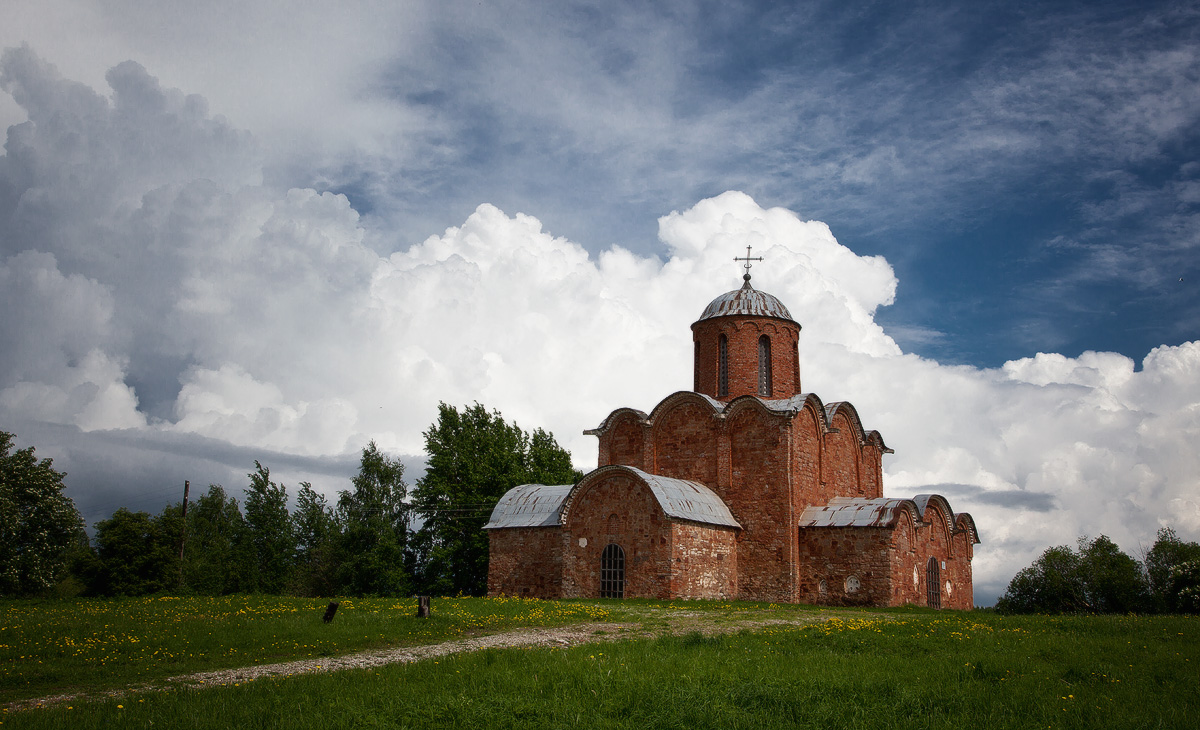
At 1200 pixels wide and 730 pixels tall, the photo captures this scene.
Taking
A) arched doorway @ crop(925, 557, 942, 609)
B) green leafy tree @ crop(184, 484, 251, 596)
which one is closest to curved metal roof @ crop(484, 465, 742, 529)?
arched doorway @ crop(925, 557, 942, 609)

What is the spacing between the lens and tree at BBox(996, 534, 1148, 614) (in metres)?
20.7

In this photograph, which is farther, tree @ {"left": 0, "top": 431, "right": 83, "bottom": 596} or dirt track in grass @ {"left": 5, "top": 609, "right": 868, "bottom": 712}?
tree @ {"left": 0, "top": 431, "right": 83, "bottom": 596}

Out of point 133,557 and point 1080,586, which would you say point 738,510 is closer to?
point 1080,586

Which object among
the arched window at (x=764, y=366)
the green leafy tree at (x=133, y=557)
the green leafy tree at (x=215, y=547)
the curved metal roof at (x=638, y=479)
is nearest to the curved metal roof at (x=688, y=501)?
the curved metal roof at (x=638, y=479)

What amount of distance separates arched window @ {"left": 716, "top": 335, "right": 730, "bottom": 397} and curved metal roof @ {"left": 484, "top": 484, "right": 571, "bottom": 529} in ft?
22.9

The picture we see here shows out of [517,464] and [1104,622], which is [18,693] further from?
[517,464]

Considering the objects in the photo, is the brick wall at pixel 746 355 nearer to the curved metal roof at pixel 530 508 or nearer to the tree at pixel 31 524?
the curved metal roof at pixel 530 508

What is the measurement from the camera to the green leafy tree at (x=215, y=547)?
38.1 m

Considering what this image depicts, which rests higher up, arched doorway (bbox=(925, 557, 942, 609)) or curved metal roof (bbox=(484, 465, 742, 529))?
curved metal roof (bbox=(484, 465, 742, 529))

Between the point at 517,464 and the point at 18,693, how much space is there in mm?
29575

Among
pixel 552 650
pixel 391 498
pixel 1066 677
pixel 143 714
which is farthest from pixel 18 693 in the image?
pixel 391 498

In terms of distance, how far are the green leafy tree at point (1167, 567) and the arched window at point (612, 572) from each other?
47.1ft

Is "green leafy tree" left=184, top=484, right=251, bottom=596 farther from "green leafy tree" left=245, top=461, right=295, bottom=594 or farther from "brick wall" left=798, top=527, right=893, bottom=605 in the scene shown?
"brick wall" left=798, top=527, right=893, bottom=605

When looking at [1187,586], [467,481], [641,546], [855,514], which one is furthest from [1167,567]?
[467,481]
